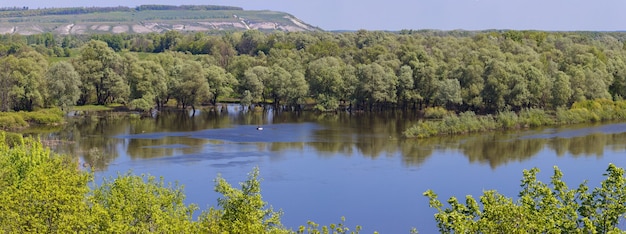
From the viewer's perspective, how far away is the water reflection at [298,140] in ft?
135

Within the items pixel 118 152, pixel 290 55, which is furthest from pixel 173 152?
pixel 290 55

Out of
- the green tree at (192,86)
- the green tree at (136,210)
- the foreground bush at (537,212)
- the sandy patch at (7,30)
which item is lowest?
the green tree at (136,210)

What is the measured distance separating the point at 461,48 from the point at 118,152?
42336mm

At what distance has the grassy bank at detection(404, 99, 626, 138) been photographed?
48469mm

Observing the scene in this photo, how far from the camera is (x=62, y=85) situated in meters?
57.1

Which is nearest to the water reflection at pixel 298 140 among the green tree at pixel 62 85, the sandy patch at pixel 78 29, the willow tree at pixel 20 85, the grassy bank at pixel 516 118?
the grassy bank at pixel 516 118

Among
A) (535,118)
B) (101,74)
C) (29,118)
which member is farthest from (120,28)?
(535,118)

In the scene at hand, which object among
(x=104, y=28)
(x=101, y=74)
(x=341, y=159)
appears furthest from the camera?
(x=104, y=28)

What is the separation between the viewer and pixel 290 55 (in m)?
76.5

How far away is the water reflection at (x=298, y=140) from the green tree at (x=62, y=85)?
2179 mm

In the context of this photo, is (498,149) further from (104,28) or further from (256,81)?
(104,28)

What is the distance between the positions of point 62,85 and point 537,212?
48950 millimetres

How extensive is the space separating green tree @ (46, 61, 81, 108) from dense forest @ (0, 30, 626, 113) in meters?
0.08

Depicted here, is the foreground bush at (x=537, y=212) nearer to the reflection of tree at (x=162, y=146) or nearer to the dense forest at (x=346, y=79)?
the reflection of tree at (x=162, y=146)
